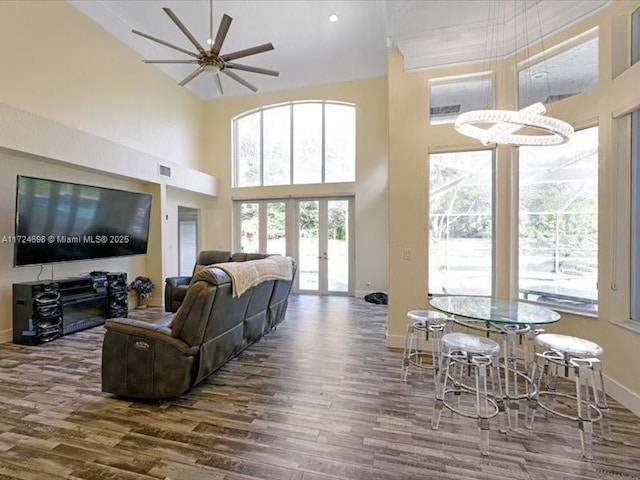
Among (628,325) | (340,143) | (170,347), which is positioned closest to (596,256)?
(628,325)

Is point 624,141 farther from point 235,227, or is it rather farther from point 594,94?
Answer: point 235,227

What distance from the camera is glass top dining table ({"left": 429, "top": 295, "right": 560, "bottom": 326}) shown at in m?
2.33

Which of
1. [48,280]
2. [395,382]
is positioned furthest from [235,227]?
[395,382]

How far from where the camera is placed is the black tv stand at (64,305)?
4.02 meters

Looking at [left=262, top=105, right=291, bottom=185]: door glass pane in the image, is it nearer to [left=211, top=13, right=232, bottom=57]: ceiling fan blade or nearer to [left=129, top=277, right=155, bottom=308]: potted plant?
[left=129, top=277, right=155, bottom=308]: potted plant

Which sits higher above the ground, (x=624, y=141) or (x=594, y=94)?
(x=594, y=94)

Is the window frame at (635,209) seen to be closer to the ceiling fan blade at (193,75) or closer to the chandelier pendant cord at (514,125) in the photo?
the chandelier pendant cord at (514,125)

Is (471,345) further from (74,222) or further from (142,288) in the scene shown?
(142,288)

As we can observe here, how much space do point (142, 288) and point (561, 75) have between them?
6.99 m

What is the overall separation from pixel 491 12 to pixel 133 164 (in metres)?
5.69

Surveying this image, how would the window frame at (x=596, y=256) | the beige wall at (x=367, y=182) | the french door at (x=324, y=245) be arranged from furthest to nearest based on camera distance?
the french door at (x=324, y=245)
the beige wall at (x=367, y=182)
the window frame at (x=596, y=256)

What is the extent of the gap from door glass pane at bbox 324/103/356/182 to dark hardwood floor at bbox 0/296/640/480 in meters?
5.40

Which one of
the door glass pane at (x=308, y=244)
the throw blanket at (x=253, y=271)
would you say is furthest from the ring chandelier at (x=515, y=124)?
the door glass pane at (x=308, y=244)

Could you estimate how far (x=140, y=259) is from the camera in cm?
632
